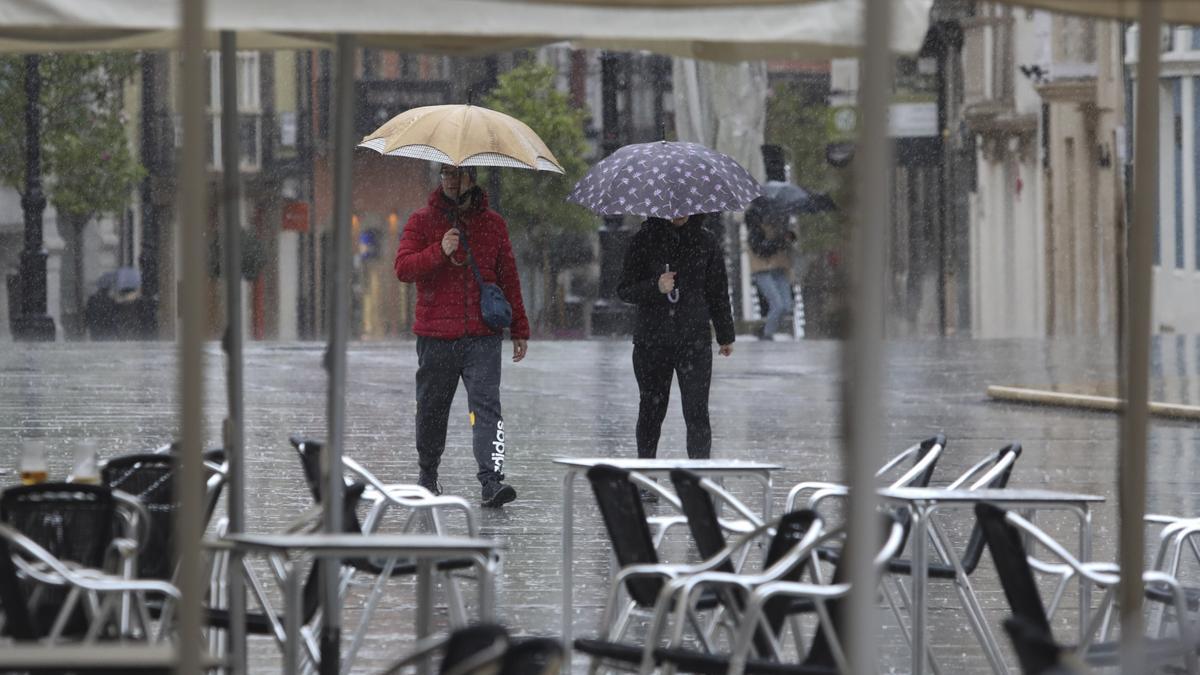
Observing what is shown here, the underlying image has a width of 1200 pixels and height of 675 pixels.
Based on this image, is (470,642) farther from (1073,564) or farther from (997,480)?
(997,480)

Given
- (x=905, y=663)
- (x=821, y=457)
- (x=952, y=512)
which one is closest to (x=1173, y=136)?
(x=821, y=457)

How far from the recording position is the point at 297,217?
45.1m

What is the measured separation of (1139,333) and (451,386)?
6.46 metres

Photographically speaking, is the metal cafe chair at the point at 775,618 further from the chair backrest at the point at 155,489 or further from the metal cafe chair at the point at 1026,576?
the chair backrest at the point at 155,489

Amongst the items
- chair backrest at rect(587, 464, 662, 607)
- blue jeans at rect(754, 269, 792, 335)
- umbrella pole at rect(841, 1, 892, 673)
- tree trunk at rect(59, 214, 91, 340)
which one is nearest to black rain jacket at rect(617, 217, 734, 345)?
chair backrest at rect(587, 464, 662, 607)

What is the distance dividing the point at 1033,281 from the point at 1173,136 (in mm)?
9626

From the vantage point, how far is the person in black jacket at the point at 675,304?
10.9 m

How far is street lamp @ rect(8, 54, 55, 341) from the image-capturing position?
35.9 metres

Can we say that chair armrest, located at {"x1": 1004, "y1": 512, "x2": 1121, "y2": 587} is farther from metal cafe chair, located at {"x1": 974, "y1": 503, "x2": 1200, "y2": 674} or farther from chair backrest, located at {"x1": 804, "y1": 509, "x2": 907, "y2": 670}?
chair backrest, located at {"x1": 804, "y1": 509, "x2": 907, "y2": 670}

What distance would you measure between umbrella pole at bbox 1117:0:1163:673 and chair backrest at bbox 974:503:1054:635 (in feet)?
2.41

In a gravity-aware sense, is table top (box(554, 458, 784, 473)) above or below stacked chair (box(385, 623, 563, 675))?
above

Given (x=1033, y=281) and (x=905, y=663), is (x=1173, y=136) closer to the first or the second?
(x=1033, y=281)

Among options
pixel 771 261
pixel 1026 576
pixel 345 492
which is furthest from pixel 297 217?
pixel 1026 576

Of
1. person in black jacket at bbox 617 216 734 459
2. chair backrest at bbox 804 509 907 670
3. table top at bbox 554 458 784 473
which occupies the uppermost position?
person in black jacket at bbox 617 216 734 459
